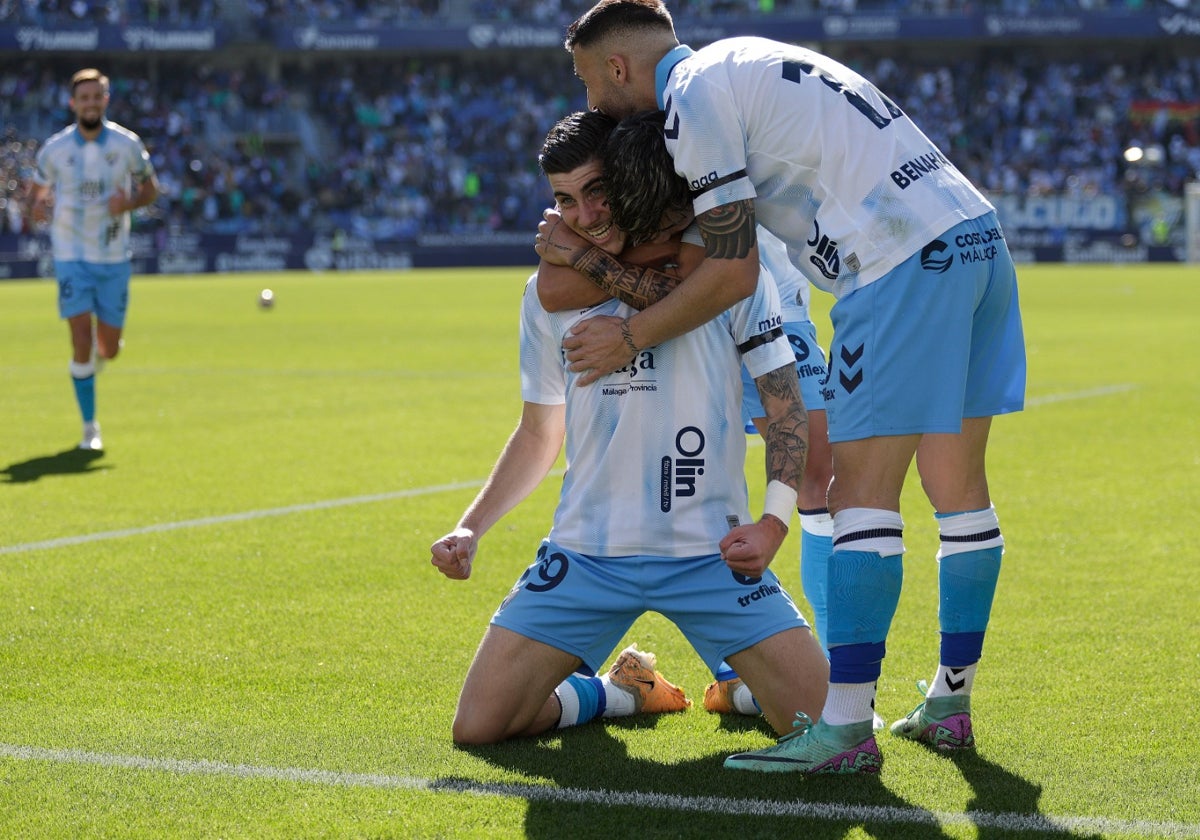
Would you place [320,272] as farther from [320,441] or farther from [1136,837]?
[1136,837]

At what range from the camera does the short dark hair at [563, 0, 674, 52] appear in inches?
154

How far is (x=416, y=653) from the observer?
4.99 metres

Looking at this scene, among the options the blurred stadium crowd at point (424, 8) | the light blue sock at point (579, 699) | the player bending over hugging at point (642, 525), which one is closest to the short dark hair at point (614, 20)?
the player bending over hugging at point (642, 525)

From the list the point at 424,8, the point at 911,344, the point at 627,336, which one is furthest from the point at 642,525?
the point at 424,8

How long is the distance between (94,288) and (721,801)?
874 centimetres

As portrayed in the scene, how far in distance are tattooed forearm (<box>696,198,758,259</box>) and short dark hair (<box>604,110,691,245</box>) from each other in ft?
0.54

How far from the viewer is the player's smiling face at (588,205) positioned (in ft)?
12.8

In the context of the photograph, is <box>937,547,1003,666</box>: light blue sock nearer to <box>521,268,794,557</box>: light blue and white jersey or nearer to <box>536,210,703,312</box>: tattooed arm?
<box>521,268,794,557</box>: light blue and white jersey

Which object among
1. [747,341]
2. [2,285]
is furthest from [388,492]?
[2,285]

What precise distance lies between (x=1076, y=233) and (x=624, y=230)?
38605 mm

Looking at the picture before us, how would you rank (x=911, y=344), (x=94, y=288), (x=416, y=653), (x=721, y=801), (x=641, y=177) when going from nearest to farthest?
1. (x=721, y=801)
2. (x=911, y=344)
3. (x=641, y=177)
4. (x=416, y=653)
5. (x=94, y=288)

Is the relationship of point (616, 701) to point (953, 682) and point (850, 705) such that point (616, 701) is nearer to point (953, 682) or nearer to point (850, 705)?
point (850, 705)

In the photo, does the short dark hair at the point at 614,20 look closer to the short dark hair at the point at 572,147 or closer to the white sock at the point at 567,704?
the short dark hair at the point at 572,147

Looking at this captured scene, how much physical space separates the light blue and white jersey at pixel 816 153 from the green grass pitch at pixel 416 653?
135 cm
